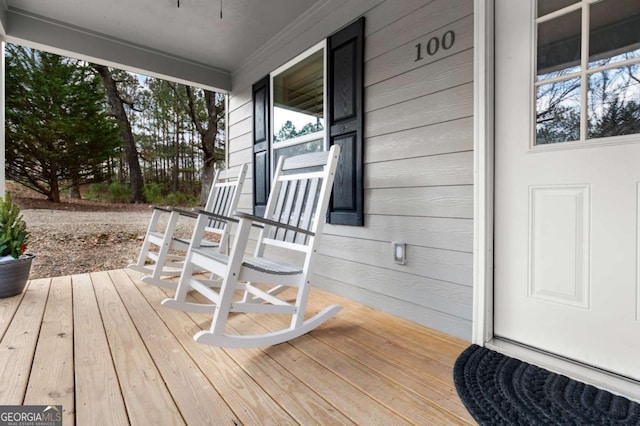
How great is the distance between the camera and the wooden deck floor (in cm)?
103

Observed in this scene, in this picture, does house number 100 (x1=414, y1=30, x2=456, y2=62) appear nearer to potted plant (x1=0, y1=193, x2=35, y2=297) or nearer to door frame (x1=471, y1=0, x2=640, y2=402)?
door frame (x1=471, y1=0, x2=640, y2=402)

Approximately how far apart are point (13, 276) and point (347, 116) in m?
2.57

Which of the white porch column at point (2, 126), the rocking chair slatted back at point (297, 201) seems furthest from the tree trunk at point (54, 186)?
the rocking chair slatted back at point (297, 201)

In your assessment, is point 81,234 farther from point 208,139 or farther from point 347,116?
point 347,116

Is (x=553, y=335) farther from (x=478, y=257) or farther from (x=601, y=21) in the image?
(x=601, y=21)

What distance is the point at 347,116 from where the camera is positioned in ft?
7.18

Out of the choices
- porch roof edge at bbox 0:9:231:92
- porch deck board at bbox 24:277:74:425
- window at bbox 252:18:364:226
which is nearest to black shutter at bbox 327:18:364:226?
window at bbox 252:18:364:226

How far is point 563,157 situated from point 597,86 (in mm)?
278

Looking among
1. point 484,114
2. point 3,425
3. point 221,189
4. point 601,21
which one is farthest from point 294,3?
point 3,425

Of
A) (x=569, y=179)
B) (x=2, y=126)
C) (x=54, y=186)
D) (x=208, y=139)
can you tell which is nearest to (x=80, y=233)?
(x=54, y=186)

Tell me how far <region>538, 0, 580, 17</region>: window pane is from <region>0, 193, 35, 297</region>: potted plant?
11.1 feet

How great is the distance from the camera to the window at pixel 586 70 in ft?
3.82

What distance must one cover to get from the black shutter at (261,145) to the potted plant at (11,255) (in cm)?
178

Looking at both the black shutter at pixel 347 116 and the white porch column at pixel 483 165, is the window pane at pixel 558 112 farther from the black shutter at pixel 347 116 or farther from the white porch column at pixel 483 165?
the black shutter at pixel 347 116
